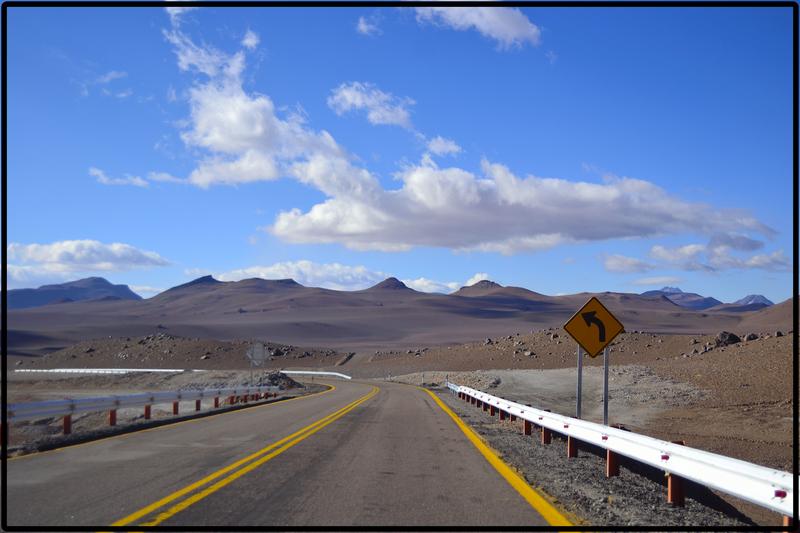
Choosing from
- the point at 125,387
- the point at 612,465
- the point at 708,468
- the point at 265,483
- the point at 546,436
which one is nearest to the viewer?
the point at 708,468

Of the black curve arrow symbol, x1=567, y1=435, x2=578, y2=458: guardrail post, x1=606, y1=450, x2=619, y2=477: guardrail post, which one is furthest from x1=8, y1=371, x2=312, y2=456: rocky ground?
x1=606, y1=450, x2=619, y2=477: guardrail post

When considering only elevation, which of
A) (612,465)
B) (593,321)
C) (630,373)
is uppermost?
(593,321)

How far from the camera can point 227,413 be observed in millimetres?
26312

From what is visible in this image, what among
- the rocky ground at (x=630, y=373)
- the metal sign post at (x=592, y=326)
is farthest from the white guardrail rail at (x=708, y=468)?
the rocky ground at (x=630, y=373)

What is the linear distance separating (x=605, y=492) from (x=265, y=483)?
4.58 metres

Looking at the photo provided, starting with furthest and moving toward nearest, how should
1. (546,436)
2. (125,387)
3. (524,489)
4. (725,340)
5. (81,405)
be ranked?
(125,387) < (725,340) < (81,405) < (546,436) < (524,489)

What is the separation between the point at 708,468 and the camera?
309 inches

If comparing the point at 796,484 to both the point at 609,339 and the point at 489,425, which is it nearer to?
the point at 609,339

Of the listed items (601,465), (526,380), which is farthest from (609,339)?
(526,380)

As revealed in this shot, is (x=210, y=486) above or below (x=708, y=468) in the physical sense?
below

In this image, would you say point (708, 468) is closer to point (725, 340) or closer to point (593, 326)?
point (593, 326)

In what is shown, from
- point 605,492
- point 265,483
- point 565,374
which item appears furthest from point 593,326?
point 565,374

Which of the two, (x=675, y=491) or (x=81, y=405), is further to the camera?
(x=81, y=405)

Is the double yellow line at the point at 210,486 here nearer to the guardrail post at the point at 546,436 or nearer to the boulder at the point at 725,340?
the guardrail post at the point at 546,436
